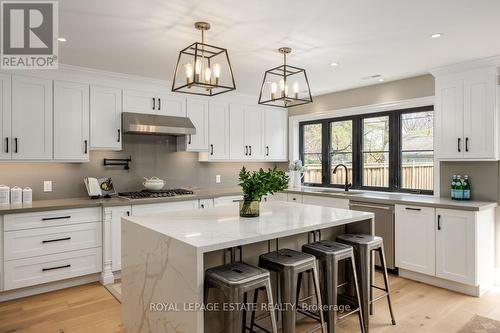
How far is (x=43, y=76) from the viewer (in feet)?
12.0

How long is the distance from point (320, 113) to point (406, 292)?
300 cm

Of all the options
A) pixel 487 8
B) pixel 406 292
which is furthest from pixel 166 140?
pixel 487 8

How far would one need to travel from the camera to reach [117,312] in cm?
303

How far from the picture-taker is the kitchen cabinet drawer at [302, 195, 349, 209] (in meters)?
4.36

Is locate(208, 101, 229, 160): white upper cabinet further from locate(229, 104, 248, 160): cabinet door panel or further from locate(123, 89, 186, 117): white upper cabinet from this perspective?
locate(123, 89, 186, 117): white upper cabinet

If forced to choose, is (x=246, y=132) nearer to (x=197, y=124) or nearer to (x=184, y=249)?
(x=197, y=124)

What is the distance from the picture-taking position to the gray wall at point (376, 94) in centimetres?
420

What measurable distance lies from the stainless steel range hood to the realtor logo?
3.20ft

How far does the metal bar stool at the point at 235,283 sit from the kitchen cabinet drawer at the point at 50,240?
2.27 meters

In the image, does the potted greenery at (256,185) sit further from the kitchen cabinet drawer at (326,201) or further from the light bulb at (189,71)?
the kitchen cabinet drawer at (326,201)

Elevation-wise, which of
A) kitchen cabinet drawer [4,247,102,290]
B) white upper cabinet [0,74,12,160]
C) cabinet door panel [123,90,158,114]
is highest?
cabinet door panel [123,90,158,114]

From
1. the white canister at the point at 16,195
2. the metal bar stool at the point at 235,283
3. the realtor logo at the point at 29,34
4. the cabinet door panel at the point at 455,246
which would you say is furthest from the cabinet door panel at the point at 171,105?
the cabinet door panel at the point at 455,246

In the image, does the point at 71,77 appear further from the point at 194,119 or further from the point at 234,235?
the point at 234,235

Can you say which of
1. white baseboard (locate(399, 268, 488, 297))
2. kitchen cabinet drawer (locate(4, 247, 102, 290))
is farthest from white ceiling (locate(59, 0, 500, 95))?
white baseboard (locate(399, 268, 488, 297))
